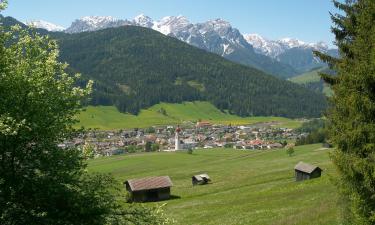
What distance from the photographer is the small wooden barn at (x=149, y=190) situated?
72.8 metres

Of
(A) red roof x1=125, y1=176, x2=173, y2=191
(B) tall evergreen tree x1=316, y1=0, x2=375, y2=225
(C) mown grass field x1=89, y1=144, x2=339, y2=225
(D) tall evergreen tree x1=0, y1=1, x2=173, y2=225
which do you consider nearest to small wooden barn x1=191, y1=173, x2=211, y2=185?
(C) mown grass field x1=89, y1=144, x2=339, y2=225

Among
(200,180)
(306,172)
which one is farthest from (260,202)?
(200,180)

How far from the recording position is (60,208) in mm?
18516

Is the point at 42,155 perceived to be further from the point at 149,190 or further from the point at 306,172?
the point at 149,190

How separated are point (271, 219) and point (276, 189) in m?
22.0

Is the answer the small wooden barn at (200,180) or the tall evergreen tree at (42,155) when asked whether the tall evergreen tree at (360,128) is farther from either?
the small wooden barn at (200,180)

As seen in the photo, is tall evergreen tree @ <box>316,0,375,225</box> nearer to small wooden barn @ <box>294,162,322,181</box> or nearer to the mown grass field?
the mown grass field

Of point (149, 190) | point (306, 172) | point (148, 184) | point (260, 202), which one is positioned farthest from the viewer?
point (148, 184)

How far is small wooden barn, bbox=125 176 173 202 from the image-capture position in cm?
7281

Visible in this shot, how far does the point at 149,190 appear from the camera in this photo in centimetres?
7381

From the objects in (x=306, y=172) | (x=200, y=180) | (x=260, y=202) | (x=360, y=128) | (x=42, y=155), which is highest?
(x=360, y=128)

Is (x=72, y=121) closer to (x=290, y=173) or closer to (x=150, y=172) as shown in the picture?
(x=290, y=173)

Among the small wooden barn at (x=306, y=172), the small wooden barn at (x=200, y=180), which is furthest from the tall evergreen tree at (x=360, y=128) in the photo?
the small wooden barn at (x=200, y=180)

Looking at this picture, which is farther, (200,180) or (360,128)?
(200,180)
